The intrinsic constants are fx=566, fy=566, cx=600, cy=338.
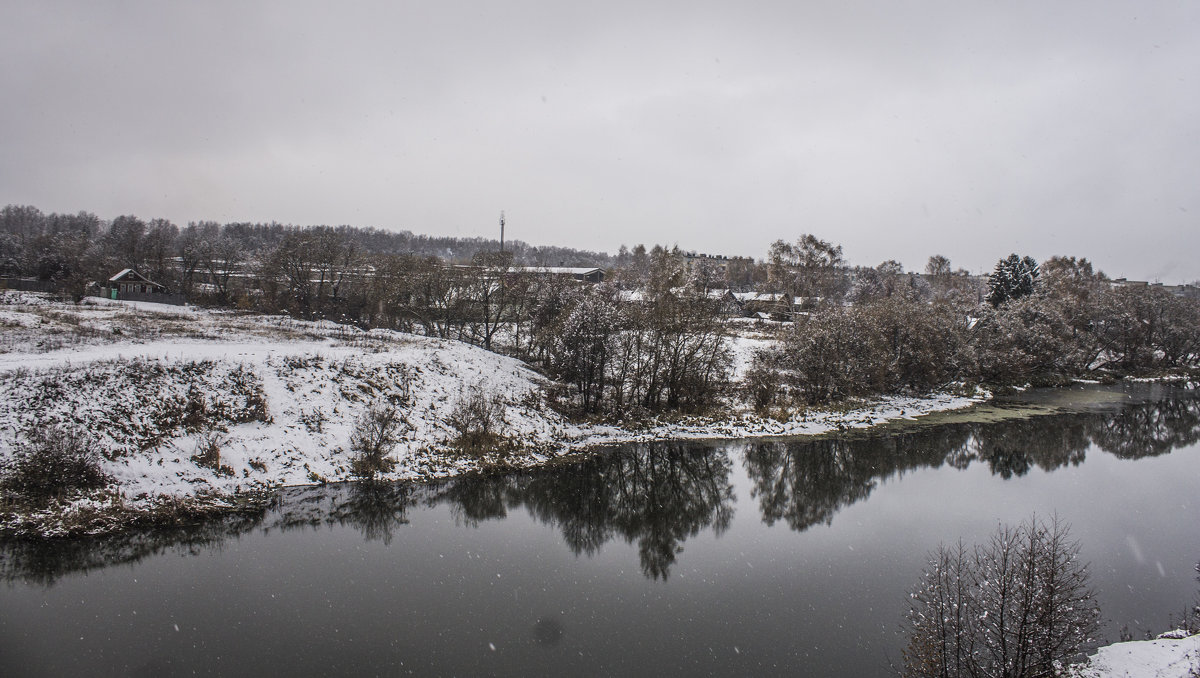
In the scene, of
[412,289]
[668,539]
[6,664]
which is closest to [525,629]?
[668,539]

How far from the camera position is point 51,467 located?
15.1 metres

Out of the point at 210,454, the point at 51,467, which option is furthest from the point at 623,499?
the point at 51,467

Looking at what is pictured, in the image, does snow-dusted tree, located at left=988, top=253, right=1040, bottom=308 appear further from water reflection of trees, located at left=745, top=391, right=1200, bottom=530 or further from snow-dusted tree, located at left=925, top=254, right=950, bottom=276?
snow-dusted tree, located at left=925, top=254, right=950, bottom=276

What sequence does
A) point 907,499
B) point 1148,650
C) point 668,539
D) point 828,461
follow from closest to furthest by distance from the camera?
1. point 1148,650
2. point 668,539
3. point 907,499
4. point 828,461

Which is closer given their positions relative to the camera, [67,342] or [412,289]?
[67,342]

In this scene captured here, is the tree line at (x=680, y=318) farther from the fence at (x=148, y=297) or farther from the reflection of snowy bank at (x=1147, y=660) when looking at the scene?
the reflection of snowy bank at (x=1147, y=660)

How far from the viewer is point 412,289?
41.3 m

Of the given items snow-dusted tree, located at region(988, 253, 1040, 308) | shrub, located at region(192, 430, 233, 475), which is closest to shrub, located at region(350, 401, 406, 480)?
shrub, located at region(192, 430, 233, 475)

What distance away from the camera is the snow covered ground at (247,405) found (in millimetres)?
16703

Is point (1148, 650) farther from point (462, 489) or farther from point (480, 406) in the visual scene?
point (480, 406)

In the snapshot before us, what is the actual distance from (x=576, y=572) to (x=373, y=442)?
10.3 meters

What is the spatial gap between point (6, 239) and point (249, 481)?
86.7 m

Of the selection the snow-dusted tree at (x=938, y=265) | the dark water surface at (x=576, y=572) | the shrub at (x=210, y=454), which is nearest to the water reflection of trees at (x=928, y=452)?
the dark water surface at (x=576, y=572)

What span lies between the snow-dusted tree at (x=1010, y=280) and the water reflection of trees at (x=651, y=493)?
30106 mm
